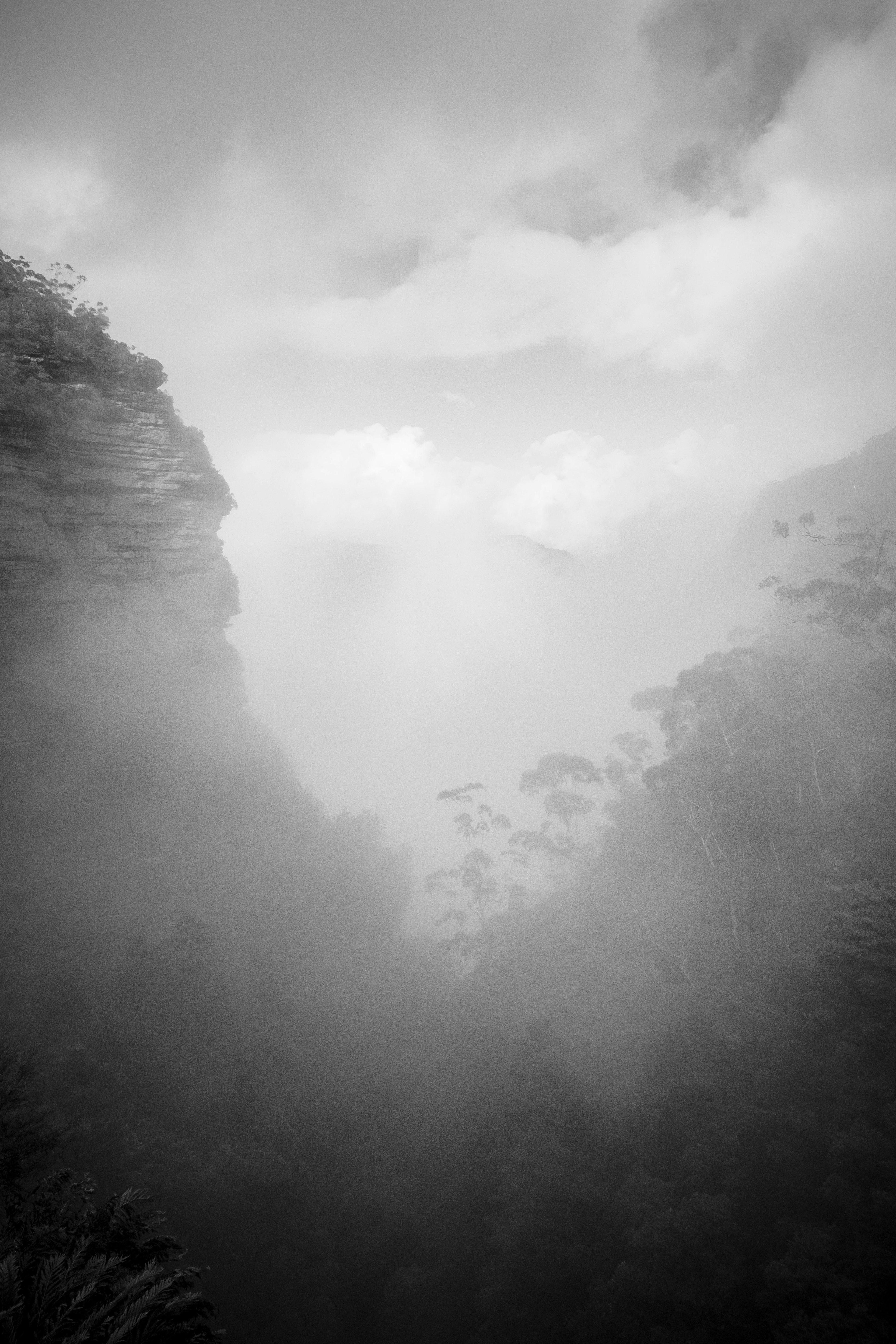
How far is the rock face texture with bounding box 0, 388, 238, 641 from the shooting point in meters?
25.1

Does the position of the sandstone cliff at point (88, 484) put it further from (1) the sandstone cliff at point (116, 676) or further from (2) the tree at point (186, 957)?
(2) the tree at point (186, 957)

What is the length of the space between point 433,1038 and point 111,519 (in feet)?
123

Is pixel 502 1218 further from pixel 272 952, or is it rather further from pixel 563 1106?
pixel 272 952

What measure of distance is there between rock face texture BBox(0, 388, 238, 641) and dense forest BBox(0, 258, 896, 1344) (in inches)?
47.6

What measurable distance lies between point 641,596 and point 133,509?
5867 inches

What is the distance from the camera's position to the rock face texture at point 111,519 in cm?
2512

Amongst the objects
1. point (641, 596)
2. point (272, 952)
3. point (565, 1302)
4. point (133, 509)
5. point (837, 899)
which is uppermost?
point (641, 596)

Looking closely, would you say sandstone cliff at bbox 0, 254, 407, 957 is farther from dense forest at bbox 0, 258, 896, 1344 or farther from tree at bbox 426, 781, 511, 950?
tree at bbox 426, 781, 511, 950

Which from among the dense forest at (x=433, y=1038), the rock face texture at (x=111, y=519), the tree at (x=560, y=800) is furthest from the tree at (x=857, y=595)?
the rock face texture at (x=111, y=519)

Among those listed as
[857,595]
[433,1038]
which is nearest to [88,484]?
[433,1038]

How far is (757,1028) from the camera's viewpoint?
17.7 meters

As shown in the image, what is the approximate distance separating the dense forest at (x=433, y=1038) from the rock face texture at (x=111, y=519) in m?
1.21

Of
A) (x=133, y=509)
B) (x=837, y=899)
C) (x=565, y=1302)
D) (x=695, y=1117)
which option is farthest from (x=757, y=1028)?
(x=133, y=509)

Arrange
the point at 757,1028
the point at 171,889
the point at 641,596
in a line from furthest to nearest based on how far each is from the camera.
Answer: the point at 641,596, the point at 171,889, the point at 757,1028
